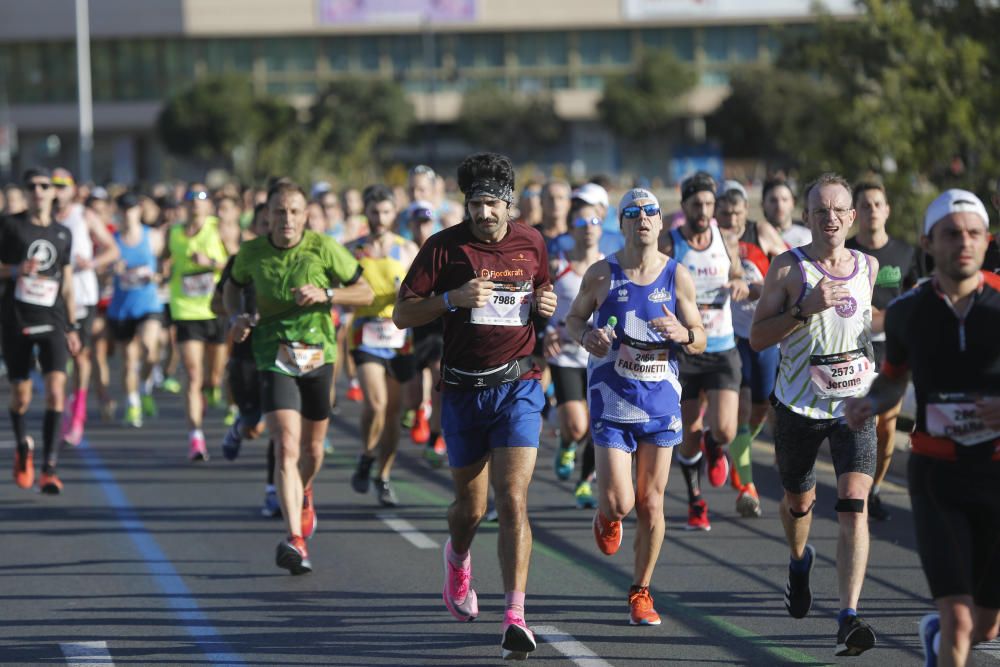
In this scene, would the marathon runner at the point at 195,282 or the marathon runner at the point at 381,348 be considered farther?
the marathon runner at the point at 195,282

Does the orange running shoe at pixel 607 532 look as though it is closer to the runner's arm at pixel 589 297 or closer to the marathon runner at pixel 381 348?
the runner's arm at pixel 589 297

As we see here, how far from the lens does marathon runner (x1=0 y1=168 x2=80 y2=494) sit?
11562 mm

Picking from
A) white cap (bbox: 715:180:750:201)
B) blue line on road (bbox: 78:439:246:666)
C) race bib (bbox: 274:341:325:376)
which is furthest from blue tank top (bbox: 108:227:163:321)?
race bib (bbox: 274:341:325:376)

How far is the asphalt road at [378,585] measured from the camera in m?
7.20

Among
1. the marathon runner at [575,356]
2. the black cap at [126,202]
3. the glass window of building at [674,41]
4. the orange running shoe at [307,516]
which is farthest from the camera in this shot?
the glass window of building at [674,41]

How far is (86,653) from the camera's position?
285 inches

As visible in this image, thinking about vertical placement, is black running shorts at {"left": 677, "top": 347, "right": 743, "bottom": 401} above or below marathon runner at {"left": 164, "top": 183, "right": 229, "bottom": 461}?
below

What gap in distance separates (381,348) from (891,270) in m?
3.32

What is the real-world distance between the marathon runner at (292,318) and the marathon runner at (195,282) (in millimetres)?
4900

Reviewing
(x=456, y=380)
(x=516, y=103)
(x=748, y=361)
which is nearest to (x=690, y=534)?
(x=748, y=361)

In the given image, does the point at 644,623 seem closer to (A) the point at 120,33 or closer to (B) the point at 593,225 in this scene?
(B) the point at 593,225

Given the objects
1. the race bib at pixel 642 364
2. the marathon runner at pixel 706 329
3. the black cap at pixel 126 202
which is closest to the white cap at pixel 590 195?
the marathon runner at pixel 706 329

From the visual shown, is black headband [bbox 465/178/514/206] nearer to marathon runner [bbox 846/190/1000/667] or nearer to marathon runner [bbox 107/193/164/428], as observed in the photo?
marathon runner [bbox 846/190/1000/667]

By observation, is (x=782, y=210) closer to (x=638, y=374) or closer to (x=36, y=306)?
(x=638, y=374)
